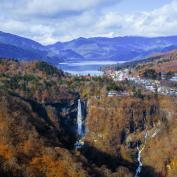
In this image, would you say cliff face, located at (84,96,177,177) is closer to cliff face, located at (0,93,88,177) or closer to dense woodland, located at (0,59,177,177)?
dense woodland, located at (0,59,177,177)

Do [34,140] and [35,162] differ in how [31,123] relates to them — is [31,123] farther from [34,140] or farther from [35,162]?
[35,162]

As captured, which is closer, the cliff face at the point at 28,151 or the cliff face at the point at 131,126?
the cliff face at the point at 28,151

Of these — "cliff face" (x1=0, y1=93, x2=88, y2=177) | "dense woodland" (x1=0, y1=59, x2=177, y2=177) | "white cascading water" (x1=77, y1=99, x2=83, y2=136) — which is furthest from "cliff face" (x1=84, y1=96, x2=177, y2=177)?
"cliff face" (x1=0, y1=93, x2=88, y2=177)

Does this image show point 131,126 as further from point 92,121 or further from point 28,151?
point 28,151

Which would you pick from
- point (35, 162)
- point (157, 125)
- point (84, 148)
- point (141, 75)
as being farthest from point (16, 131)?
point (141, 75)

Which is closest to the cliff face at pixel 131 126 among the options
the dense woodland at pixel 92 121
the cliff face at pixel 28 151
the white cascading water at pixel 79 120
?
the dense woodland at pixel 92 121

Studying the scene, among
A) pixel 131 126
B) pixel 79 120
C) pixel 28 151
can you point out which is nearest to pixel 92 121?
pixel 79 120

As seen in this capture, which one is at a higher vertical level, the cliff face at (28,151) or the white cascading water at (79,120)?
the cliff face at (28,151)

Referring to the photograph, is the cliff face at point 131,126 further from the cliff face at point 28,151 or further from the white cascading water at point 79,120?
the cliff face at point 28,151

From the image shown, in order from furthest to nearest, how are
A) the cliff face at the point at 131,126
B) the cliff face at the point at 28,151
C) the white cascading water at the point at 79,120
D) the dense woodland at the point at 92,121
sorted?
the white cascading water at the point at 79,120 → the cliff face at the point at 131,126 → the dense woodland at the point at 92,121 → the cliff face at the point at 28,151
